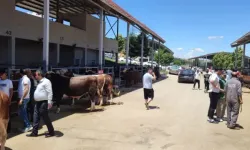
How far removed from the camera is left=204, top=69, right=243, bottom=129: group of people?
9891 mm

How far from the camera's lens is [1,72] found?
7684 millimetres

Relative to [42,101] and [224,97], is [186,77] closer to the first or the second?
[224,97]

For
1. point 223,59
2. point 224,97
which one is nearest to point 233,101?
point 224,97

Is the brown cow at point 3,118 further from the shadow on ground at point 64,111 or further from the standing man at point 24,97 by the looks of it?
the standing man at point 24,97

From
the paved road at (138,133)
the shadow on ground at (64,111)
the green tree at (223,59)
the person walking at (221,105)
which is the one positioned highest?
the green tree at (223,59)

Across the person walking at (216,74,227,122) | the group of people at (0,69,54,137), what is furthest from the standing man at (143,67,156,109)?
the group of people at (0,69,54,137)

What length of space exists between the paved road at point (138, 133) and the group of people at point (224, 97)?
0.36m

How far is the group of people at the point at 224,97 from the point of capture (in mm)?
9891

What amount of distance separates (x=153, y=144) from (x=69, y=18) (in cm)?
1791

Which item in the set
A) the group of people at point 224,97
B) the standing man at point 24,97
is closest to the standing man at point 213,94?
the group of people at point 224,97

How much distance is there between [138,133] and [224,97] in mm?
3901

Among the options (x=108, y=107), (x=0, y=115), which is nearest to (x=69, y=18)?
(x=108, y=107)

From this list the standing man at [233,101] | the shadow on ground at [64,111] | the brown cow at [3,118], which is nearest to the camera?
the brown cow at [3,118]

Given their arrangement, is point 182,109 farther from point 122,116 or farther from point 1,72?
point 1,72
